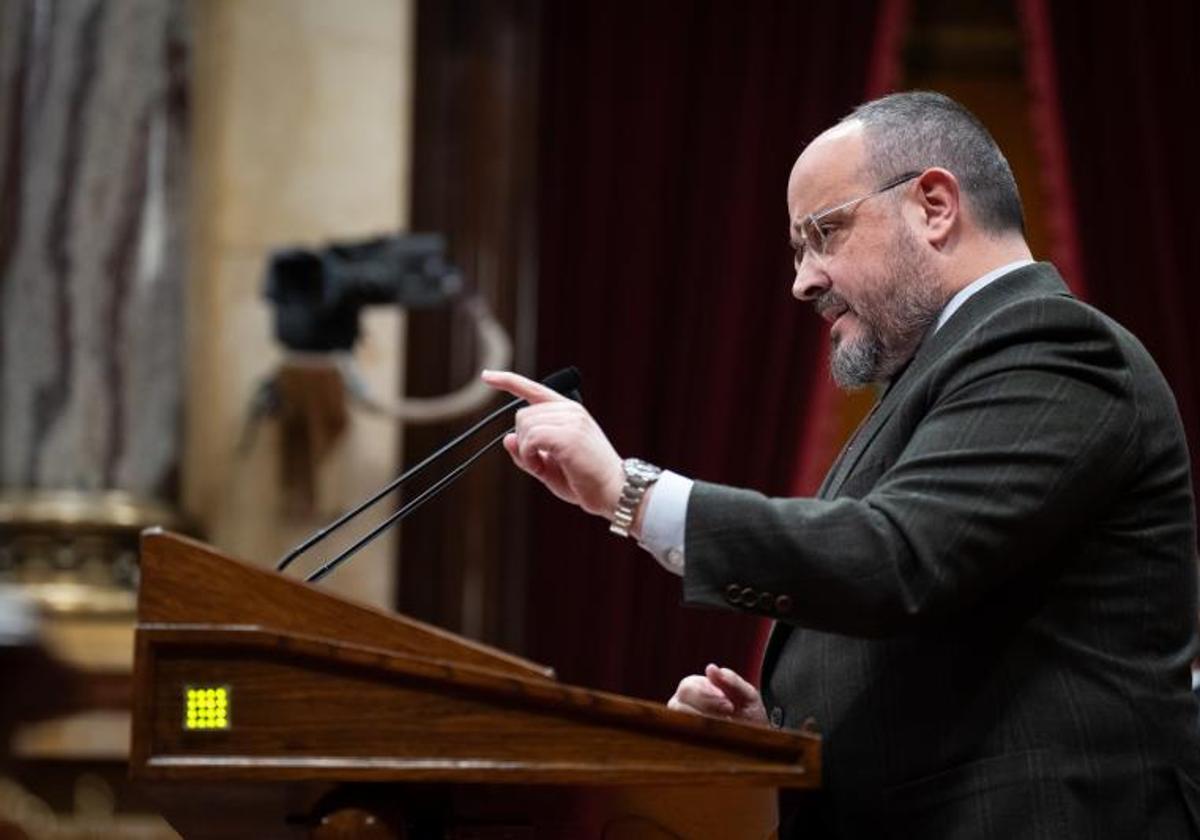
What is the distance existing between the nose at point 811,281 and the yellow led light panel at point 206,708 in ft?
3.04

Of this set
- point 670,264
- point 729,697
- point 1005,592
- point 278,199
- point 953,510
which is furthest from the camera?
point 670,264

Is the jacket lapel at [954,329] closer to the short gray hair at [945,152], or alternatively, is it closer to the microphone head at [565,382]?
the short gray hair at [945,152]

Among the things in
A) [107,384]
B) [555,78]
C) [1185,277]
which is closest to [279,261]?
[107,384]

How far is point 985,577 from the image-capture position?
199cm

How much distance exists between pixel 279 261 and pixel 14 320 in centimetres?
66

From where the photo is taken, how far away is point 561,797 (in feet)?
6.34

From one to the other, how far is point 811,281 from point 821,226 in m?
0.07

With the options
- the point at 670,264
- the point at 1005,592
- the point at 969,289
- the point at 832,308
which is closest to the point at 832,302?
the point at 832,308

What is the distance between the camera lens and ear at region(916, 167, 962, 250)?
2.38 m

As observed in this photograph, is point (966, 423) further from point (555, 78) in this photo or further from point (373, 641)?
point (555, 78)

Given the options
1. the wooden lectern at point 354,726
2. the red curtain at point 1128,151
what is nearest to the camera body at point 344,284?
the red curtain at point 1128,151

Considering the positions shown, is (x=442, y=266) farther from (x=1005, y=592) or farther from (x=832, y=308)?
(x=1005, y=592)

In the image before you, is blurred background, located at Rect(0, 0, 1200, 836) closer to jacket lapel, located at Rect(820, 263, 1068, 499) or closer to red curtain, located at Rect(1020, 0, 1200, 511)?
red curtain, located at Rect(1020, 0, 1200, 511)

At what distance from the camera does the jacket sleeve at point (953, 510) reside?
196 cm
